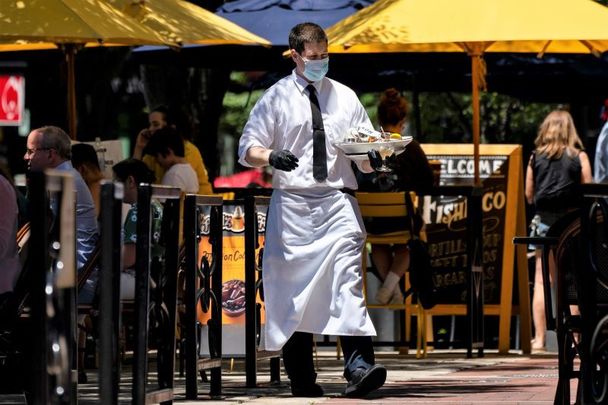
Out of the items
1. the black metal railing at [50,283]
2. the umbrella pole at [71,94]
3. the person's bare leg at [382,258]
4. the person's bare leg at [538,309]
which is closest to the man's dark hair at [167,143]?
the umbrella pole at [71,94]

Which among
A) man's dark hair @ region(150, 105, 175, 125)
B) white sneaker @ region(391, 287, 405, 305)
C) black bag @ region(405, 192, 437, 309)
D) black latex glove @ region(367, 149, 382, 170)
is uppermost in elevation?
man's dark hair @ region(150, 105, 175, 125)

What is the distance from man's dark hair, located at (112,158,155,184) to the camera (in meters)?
11.0

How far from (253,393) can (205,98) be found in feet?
35.2

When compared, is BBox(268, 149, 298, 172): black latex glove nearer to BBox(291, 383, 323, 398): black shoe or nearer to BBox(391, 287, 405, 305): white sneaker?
BBox(291, 383, 323, 398): black shoe

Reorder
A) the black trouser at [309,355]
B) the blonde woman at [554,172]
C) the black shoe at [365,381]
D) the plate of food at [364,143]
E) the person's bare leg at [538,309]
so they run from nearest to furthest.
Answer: the black shoe at [365,381] → the plate of food at [364,143] → the black trouser at [309,355] → the blonde woman at [554,172] → the person's bare leg at [538,309]

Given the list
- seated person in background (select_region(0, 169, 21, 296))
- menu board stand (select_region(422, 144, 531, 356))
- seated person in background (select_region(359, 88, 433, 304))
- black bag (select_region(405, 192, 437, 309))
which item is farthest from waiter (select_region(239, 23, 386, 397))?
menu board stand (select_region(422, 144, 531, 356))

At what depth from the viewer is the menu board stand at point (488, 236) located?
1345 cm

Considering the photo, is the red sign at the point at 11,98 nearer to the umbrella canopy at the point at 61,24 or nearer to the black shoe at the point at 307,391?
the umbrella canopy at the point at 61,24

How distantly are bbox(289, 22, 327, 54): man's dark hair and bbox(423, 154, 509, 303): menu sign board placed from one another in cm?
444

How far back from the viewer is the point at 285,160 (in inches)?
340

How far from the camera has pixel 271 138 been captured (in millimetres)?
9156

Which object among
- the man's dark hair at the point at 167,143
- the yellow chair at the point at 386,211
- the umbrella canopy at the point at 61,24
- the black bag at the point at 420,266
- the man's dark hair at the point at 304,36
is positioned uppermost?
Result: the umbrella canopy at the point at 61,24

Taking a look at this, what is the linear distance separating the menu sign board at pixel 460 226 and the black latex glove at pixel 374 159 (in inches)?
176

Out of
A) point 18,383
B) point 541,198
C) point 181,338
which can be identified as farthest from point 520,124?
point 18,383
